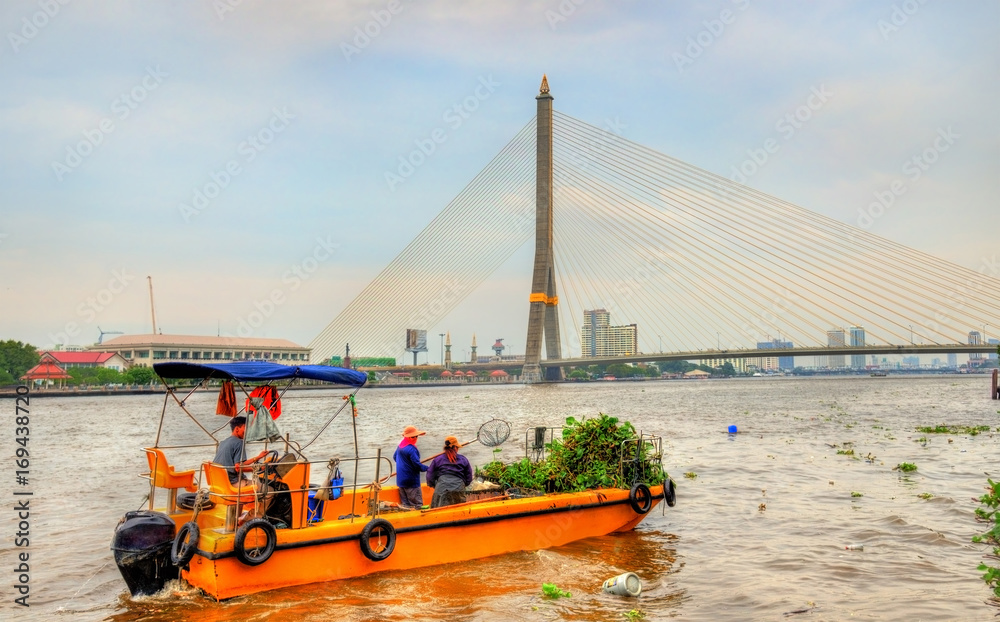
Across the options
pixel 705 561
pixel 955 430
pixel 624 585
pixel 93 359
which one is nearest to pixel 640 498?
pixel 705 561

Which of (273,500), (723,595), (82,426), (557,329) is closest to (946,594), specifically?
(723,595)

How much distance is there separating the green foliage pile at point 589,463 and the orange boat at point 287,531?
90cm

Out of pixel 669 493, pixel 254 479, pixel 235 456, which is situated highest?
pixel 235 456

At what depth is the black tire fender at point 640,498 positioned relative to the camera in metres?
10.8

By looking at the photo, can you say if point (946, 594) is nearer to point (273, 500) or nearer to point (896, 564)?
point (896, 564)

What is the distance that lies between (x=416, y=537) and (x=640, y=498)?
358cm

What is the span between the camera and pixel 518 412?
140ft

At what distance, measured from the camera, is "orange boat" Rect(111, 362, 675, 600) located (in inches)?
303

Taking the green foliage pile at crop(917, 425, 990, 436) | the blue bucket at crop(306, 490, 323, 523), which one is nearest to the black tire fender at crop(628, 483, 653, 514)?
the blue bucket at crop(306, 490, 323, 523)

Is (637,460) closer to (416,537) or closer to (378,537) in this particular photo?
(416,537)

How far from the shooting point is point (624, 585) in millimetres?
8148

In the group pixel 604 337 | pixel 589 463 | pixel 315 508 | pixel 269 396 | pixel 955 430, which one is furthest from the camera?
pixel 604 337

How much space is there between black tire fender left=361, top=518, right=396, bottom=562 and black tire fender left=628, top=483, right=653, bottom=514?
3.71m

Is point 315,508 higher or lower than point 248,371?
lower
